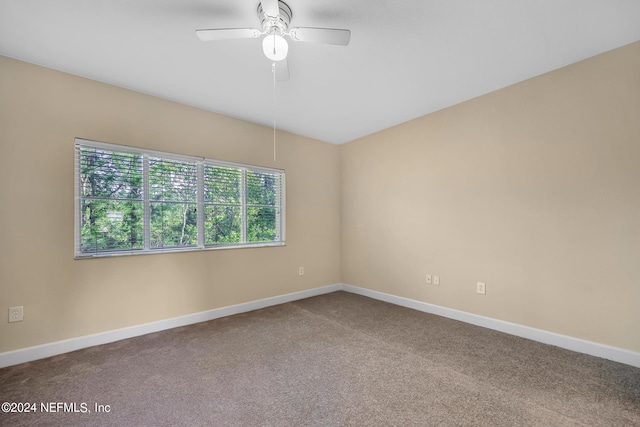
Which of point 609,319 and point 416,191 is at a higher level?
point 416,191

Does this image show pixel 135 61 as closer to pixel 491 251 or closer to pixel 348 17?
pixel 348 17

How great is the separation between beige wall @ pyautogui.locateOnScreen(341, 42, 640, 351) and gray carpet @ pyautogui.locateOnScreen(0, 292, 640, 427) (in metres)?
0.45

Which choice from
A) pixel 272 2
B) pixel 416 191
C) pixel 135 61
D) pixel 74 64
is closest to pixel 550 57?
pixel 416 191

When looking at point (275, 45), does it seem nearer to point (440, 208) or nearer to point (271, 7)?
point (271, 7)

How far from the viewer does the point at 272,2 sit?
145 centimetres

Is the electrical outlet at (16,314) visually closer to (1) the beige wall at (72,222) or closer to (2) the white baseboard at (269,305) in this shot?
(1) the beige wall at (72,222)

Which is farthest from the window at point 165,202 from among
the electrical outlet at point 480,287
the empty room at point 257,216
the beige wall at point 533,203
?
the electrical outlet at point 480,287

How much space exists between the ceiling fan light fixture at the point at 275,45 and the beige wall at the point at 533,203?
7.59 feet

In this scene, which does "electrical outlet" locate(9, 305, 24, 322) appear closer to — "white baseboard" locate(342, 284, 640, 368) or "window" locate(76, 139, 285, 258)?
→ "window" locate(76, 139, 285, 258)

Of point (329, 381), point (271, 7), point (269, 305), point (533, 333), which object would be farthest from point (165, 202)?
point (533, 333)

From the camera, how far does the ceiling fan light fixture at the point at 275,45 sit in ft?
5.50

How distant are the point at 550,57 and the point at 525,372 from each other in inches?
102

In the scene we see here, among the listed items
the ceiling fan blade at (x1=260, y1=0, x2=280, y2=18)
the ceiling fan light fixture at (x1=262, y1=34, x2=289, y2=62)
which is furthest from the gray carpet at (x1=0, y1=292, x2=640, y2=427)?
the ceiling fan blade at (x1=260, y1=0, x2=280, y2=18)

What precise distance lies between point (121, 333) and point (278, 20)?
10.2 ft
